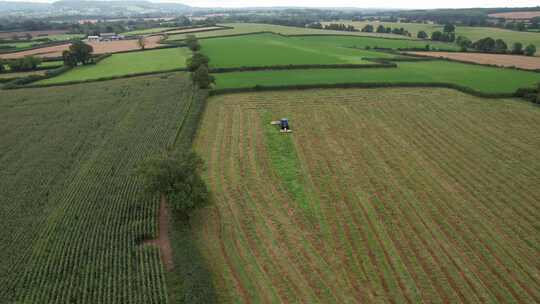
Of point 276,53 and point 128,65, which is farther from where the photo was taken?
point 276,53

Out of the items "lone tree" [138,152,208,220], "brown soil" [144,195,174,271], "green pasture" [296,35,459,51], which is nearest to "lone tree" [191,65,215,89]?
"brown soil" [144,195,174,271]

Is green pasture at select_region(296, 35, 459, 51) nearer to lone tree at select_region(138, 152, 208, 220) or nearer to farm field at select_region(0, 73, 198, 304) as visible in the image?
farm field at select_region(0, 73, 198, 304)

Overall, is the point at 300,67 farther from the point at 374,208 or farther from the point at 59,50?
the point at 59,50

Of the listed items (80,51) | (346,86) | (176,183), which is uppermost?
(80,51)

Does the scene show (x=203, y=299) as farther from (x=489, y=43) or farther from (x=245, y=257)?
(x=489, y=43)

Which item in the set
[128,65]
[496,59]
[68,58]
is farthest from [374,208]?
[68,58]
